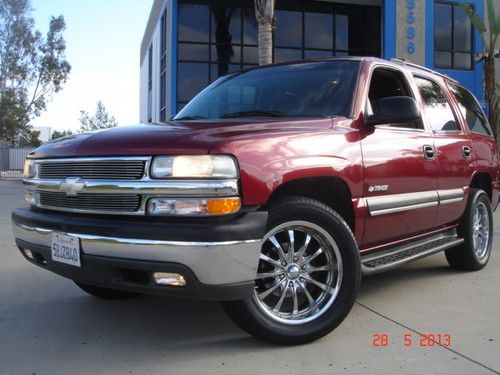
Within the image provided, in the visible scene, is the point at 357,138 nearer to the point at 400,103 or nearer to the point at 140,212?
the point at 400,103

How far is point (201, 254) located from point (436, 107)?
322 centimetres

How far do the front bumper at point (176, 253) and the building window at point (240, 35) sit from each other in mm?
17109

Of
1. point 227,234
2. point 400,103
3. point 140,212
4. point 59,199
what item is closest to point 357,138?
point 400,103

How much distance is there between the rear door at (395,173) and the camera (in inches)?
154

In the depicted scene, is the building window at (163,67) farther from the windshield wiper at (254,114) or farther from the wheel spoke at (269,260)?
the wheel spoke at (269,260)

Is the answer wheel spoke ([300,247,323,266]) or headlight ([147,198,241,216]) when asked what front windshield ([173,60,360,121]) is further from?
headlight ([147,198,241,216])

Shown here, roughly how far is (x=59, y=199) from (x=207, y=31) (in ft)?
57.7

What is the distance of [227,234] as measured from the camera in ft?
9.59

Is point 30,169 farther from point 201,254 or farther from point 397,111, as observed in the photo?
point 397,111

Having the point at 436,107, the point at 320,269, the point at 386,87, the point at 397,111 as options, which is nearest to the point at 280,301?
the point at 320,269

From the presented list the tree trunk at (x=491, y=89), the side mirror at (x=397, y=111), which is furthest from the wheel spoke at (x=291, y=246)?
the tree trunk at (x=491, y=89)

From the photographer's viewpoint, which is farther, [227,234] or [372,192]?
[372,192]

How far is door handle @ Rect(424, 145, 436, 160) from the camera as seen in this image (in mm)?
4512

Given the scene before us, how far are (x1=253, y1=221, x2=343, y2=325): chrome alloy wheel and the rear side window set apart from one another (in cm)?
297
